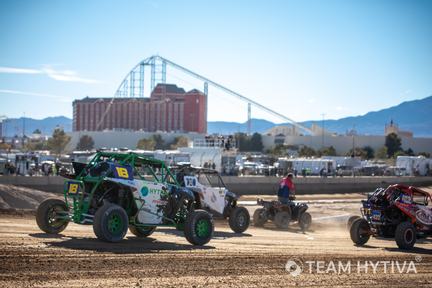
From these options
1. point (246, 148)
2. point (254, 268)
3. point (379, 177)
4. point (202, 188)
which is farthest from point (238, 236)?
point (246, 148)

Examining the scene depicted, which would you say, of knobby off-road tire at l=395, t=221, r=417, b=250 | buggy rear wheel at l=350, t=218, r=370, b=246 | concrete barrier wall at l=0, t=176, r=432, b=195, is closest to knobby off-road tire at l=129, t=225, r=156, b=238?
buggy rear wheel at l=350, t=218, r=370, b=246

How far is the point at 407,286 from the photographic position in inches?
408

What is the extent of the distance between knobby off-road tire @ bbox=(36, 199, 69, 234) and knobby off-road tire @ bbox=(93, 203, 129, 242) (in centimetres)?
155

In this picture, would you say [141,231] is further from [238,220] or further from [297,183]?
[297,183]

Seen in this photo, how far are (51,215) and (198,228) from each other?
3226 mm

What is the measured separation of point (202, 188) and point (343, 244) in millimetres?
4386

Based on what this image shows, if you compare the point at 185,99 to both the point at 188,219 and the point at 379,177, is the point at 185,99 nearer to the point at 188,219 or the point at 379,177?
the point at 379,177

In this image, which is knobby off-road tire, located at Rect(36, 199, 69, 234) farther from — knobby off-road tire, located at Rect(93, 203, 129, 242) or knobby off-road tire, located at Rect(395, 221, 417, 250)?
knobby off-road tire, located at Rect(395, 221, 417, 250)

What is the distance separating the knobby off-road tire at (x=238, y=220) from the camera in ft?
63.7

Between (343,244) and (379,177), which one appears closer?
(343,244)

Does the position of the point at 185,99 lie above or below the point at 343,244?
above

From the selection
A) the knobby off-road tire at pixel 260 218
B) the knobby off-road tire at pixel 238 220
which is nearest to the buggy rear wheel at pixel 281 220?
the knobby off-road tire at pixel 260 218

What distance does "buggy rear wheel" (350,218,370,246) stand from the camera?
55.9 feet

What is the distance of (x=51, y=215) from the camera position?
1383 centimetres
